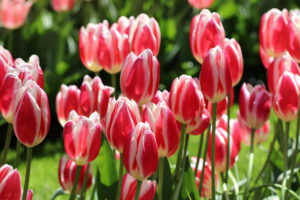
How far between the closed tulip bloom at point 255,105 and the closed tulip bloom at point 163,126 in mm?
471

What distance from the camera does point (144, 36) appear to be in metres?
1.68

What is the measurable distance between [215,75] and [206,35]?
0.16 m

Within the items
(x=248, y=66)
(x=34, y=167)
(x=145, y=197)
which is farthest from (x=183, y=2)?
(x=145, y=197)

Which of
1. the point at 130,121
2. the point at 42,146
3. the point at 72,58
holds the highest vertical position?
the point at 130,121

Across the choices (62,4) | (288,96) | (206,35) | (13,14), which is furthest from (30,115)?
(62,4)

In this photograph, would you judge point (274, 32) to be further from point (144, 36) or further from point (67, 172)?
point (67, 172)

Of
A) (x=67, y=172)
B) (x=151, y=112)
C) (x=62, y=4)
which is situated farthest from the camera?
(x=62, y=4)

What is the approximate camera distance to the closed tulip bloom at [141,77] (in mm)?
1478

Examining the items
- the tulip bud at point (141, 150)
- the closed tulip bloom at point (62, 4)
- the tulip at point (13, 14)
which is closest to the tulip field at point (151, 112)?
the tulip bud at point (141, 150)

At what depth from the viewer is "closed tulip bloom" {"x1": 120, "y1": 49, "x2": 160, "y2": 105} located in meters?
1.48

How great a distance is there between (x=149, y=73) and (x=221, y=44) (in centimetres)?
25

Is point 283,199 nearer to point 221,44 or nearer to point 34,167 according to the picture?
point 221,44

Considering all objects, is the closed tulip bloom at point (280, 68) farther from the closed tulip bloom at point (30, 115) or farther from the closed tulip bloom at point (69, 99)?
the closed tulip bloom at point (30, 115)

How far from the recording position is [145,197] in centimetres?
140
